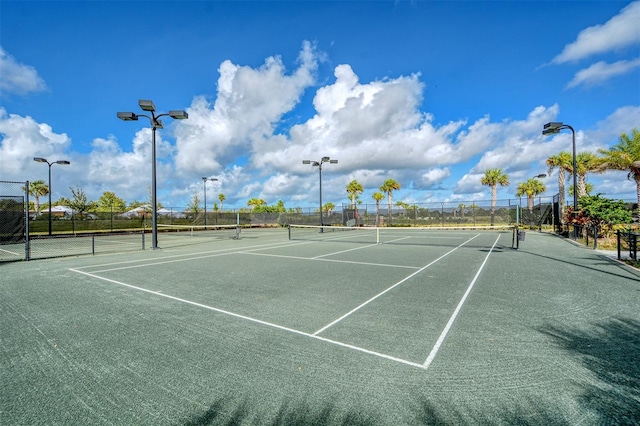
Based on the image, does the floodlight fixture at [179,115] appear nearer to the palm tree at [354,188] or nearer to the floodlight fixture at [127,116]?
the floodlight fixture at [127,116]

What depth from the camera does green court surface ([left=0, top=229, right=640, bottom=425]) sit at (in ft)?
8.77

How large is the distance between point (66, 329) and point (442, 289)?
6.70 m

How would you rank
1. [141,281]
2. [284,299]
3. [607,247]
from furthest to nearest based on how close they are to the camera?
1. [607,247]
2. [141,281]
3. [284,299]

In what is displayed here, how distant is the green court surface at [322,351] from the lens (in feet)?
8.77

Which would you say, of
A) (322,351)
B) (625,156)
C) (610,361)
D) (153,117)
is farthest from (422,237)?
(322,351)

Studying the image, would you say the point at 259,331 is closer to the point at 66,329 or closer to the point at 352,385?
the point at 352,385

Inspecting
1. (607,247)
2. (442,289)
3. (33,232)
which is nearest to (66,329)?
(442,289)

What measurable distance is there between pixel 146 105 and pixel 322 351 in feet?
46.3

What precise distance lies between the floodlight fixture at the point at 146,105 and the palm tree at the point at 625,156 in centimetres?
2848

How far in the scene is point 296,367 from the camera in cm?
340

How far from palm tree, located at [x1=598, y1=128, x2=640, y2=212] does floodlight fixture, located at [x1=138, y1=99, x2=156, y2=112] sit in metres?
28.5

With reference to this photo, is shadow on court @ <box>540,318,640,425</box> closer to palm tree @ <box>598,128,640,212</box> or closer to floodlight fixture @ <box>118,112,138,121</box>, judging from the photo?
floodlight fixture @ <box>118,112,138,121</box>

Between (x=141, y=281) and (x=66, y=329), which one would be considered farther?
(x=141, y=281)

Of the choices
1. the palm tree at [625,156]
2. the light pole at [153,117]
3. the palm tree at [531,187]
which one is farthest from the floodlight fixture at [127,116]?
the palm tree at [531,187]
